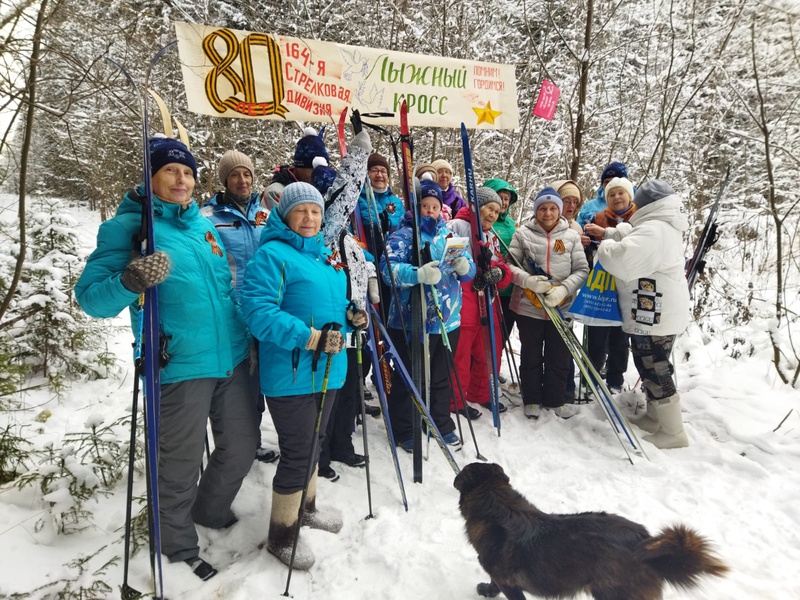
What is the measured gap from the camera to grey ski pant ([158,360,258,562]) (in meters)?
2.04

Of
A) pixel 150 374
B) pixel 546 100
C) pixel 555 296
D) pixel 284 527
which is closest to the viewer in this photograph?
pixel 150 374

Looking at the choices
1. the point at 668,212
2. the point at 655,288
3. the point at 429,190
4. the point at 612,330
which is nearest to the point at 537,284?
the point at 655,288

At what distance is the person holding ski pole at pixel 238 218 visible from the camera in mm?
2521

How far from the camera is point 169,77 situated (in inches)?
340

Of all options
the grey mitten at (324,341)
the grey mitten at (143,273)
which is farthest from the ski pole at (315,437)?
the grey mitten at (143,273)

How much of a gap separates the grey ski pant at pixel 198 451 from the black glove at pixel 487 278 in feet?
6.71

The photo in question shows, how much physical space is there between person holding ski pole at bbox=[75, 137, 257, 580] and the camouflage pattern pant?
321 centimetres

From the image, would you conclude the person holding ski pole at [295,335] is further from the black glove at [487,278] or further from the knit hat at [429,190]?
the black glove at [487,278]

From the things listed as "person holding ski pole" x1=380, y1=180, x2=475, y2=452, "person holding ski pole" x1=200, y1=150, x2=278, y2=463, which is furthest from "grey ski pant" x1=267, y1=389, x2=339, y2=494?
"person holding ski pole" x1=380, y1=180, x2=475, y2=452

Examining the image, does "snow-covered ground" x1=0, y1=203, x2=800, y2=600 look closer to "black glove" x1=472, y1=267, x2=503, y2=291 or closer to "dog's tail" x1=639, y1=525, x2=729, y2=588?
"dog's tail" x1=639, y1=525, x2=729, y2=588

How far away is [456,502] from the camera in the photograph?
2.78 metres

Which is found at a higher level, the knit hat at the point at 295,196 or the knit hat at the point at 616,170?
the knit hat at the point at 616,170

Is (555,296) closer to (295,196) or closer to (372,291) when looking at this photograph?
(372,291)

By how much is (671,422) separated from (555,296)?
142 cm
